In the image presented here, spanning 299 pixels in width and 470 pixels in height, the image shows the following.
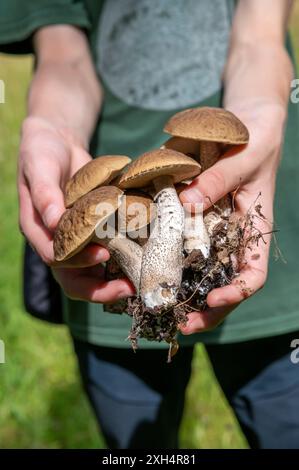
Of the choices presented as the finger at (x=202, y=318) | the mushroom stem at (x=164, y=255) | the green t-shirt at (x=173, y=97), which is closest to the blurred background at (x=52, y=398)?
the green t-shirt at (x=173, y=97)

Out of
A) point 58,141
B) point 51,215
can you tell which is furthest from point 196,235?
point 58,141

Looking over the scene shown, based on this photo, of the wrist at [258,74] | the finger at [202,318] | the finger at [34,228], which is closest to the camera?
the finger at [202,318]

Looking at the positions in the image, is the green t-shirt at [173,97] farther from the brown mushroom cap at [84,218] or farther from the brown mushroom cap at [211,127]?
the brown mushroom cap at [84,218]

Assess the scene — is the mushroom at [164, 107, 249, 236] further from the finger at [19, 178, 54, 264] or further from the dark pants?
the dark pants

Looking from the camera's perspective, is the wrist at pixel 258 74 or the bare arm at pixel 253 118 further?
the wrist at pixel 258 74

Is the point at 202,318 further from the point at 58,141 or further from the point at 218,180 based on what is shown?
the point at 58,141

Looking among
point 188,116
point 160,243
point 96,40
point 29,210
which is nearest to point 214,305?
point 160,243

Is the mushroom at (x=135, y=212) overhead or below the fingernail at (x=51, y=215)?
overhead
